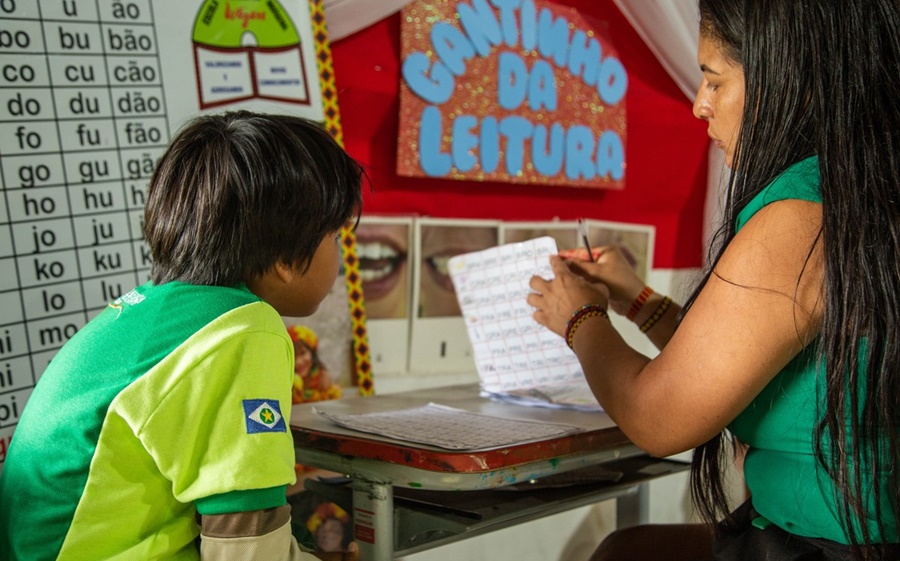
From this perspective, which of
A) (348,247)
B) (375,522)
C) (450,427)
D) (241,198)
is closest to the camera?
(241,198)

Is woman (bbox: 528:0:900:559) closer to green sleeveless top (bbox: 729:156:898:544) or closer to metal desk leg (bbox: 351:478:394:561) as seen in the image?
green sleeveless top (bbox: 729:156:898:544)

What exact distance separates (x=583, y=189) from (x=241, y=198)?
1.48 meters

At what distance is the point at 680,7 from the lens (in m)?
2.28

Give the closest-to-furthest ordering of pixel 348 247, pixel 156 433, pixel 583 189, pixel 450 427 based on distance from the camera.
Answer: pixel 156 433, pixel 450 427, pixel 348 247, pixel 583 189

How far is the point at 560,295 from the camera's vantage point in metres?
1.26

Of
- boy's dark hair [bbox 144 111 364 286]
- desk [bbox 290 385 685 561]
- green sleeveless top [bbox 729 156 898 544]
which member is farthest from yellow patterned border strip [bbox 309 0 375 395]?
green sleeveless top [bbox 729 156 898 544]

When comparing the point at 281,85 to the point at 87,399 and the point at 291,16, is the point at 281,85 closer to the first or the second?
the point at 291,16

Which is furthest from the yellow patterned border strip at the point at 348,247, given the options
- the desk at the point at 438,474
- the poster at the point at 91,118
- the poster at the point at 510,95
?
the desk at the point at 438,474

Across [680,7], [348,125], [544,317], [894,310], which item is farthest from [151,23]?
[680,7]

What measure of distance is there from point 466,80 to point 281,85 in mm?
521

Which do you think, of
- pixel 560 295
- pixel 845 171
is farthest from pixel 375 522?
pixel 845 171

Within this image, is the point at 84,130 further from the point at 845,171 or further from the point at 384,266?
the point at 845,171

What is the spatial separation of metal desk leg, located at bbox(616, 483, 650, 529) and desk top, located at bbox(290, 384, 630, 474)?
34 centimetres

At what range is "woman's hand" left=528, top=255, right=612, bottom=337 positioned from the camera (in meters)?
1.23
